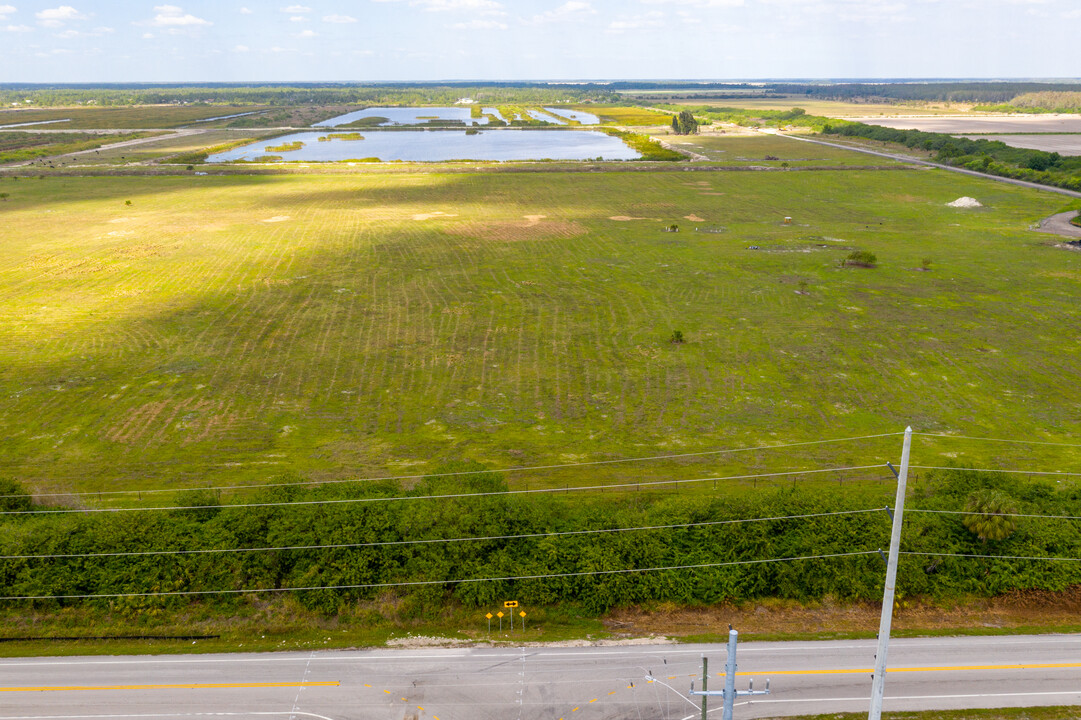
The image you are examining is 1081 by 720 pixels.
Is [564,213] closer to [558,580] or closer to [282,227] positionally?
[282,227]

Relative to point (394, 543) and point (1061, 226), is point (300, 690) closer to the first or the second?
point (394, 543)

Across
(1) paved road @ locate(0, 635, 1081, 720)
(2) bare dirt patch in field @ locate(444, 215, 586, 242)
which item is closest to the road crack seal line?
(1) paved road @ locate(0, 635, 1081, 720)

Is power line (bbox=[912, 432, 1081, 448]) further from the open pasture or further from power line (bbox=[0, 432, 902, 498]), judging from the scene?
power line (bbox=[0, 432, 902, 498])

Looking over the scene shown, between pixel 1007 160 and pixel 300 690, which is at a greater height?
pixel 1007 160

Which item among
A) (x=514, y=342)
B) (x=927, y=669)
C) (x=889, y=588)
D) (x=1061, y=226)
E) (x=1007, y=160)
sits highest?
(x=1007, y=160)

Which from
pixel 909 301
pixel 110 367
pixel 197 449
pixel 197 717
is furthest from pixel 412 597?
pixel 909 301

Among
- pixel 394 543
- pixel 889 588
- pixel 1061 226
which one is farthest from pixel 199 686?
pixel 1061 226

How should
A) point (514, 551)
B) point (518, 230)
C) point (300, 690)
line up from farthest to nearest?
point (518, 230)
point (514, 551)
point (300, 690)
